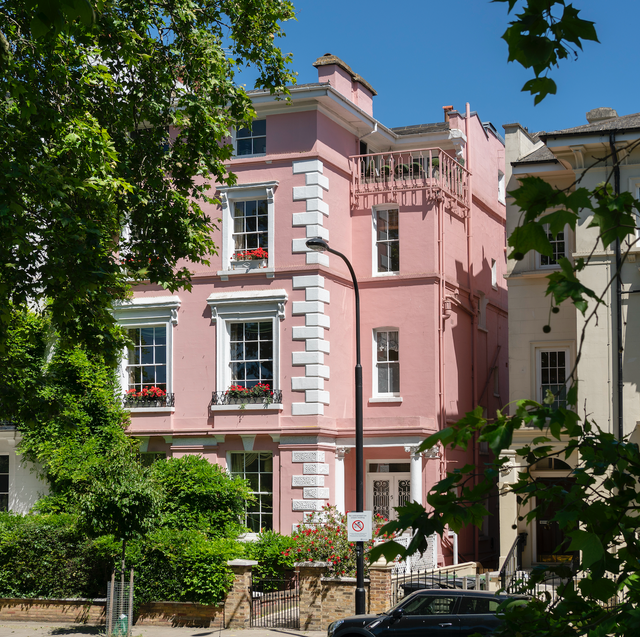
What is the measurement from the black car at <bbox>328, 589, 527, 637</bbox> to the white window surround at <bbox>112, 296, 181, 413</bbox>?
14.0m

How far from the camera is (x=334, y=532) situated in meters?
23.0

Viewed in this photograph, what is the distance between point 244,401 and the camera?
27.8 meters

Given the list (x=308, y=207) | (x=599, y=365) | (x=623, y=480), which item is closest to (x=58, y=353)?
(x=308, y=207)

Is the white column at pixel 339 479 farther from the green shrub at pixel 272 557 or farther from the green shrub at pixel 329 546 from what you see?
the green shrub at pixel 272 557

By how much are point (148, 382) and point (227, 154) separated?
11077mm

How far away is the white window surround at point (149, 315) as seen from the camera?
95.0 feet

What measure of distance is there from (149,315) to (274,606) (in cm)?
1068

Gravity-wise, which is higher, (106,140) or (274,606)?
(106,140)

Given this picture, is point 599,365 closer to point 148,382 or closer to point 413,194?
point 413,194

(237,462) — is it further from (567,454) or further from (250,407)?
(567,454)

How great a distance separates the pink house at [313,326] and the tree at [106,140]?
7.28m

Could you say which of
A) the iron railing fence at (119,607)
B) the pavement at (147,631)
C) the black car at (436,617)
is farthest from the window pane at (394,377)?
the black car at (436,617)

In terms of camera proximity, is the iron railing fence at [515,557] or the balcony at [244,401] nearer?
the iron railing fence at [515,557]

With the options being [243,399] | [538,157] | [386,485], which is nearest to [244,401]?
[243,399]
